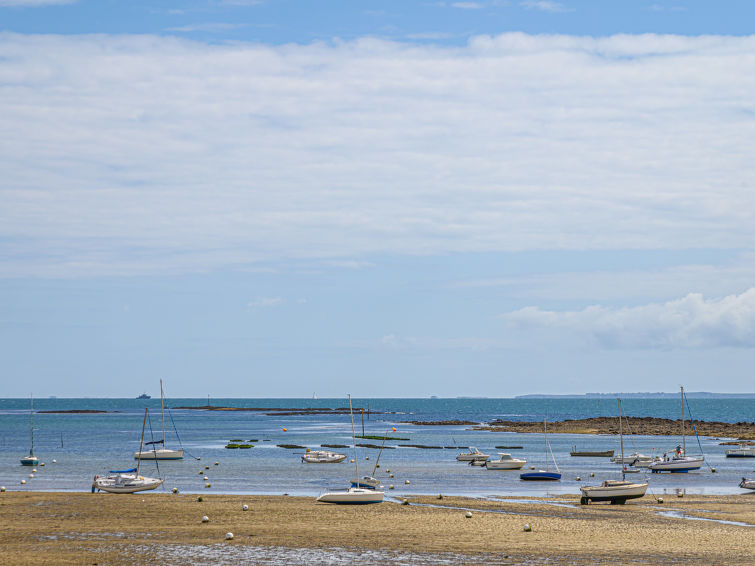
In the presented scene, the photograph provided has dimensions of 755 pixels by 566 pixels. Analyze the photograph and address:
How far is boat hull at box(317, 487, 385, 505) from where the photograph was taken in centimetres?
5753

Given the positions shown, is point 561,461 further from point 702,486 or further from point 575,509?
point 575,509

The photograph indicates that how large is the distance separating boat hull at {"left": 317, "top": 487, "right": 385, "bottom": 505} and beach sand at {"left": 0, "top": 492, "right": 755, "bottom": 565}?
0.84 m

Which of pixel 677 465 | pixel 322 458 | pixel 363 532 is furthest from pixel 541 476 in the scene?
pixel 363 532

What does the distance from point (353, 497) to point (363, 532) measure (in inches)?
505

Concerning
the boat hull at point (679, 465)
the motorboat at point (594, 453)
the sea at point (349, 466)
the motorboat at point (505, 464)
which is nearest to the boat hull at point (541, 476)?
the sea at point (349, 466)

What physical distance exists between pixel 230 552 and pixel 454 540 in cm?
999

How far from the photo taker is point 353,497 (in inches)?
2271

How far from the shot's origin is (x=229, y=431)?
17525 centimetres

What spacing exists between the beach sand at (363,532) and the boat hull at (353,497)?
842mm

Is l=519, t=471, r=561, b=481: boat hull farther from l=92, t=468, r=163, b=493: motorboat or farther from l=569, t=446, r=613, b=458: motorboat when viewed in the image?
l=569, t=446, r=613, b=458: motorboat

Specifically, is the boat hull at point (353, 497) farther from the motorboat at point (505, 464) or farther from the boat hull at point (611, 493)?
the motorboat at point (505, 464)

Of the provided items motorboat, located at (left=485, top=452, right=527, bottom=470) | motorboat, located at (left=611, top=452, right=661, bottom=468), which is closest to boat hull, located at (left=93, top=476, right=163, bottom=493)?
motorboat, located at (left=485, top=452, right=527, bottom=470)

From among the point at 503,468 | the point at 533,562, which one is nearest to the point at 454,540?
the point at 533,562

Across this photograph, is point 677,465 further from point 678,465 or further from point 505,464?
point 505,464
